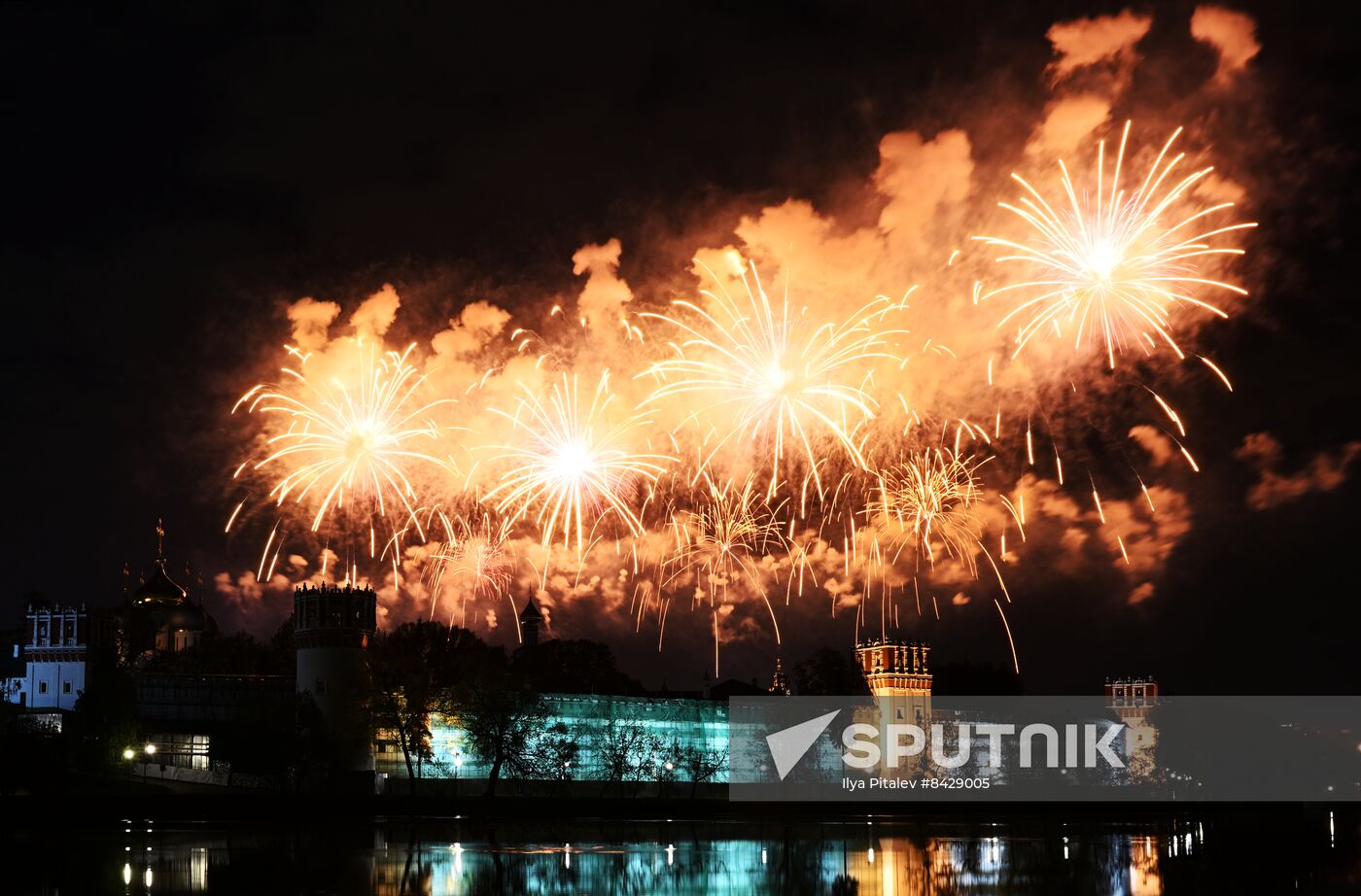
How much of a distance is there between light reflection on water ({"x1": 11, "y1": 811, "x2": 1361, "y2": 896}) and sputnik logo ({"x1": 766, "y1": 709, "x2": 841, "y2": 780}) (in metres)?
32.0

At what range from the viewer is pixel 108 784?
73250 mm

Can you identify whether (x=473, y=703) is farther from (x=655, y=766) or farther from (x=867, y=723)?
(x=867, y=723)

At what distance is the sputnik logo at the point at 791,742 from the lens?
10306cm

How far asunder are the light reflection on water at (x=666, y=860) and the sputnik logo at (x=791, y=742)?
1259 inches

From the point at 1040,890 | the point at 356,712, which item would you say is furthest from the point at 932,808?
the point at 1040,890

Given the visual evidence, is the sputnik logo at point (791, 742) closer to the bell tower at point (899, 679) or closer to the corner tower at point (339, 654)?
the bell tower at point (899, 679)

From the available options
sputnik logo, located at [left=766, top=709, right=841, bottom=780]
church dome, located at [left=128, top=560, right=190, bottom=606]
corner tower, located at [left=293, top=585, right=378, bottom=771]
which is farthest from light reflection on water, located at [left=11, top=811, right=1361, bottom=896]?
church dome, located at [left=128, top=560, right=190, bottom=606]

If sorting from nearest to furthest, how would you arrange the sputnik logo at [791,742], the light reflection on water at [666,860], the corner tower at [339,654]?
the light reflection on water at [666,860], the corner tower at [339,654], the sputnik logo at [791,742]

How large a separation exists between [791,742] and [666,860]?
190ft

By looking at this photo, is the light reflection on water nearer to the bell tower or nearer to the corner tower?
the corner tower

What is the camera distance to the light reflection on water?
3991cm

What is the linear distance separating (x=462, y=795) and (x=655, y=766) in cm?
1733

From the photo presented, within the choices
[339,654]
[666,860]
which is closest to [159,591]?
[339,654]

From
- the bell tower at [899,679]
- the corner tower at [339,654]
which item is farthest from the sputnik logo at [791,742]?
the corner tower at [339,654]
